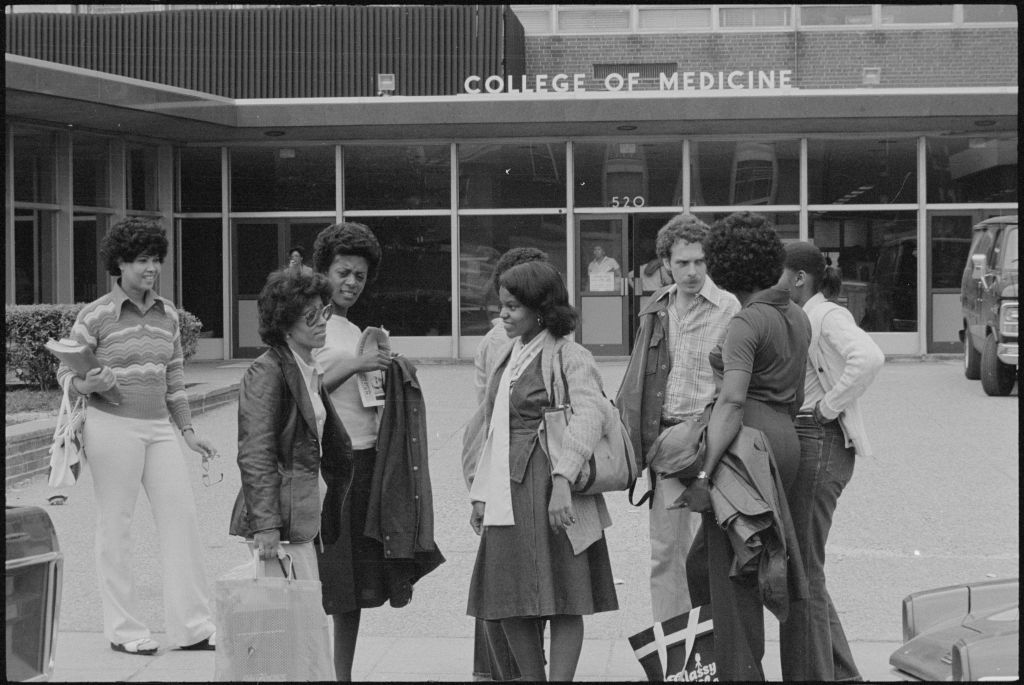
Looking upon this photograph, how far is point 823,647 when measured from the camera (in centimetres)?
480

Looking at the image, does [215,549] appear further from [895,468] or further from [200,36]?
[200,36]

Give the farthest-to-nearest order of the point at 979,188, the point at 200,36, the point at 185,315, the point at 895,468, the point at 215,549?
the point at 200,36, the point at 979,188, the point at 185,315, the point at 895,468, the point at 215,549

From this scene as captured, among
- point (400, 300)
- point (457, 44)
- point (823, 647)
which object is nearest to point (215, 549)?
point (823, 647)

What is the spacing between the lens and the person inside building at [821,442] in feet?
15.5

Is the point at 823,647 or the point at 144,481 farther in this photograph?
the point at 144,481

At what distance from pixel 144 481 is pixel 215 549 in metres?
2.29

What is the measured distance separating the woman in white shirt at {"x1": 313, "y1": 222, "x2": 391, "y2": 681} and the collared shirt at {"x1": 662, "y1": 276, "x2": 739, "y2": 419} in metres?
1.29

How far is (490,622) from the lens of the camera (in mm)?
5031

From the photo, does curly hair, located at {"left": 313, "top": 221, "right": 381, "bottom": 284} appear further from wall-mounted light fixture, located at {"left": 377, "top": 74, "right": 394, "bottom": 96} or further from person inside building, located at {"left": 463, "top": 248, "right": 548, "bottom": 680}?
wall-mounted light fixture, located at {"left": 377, "top": 74, "right": 394, "bottom": 96}

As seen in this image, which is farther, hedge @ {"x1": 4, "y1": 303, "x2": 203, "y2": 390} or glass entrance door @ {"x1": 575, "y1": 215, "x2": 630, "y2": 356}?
glass entrance door @ {"x1": 575, "y1": 215, "x2": 630, "y2": 356}

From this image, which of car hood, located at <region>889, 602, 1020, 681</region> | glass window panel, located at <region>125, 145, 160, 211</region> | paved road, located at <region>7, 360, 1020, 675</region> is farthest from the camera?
glass window panel, located at <region>125, 145, 160, 211</region>

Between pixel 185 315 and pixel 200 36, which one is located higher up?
pixel 200 36

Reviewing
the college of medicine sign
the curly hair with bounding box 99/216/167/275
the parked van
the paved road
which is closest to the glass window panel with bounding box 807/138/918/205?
the college of medicine sign

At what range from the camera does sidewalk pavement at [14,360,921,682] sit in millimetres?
5324
